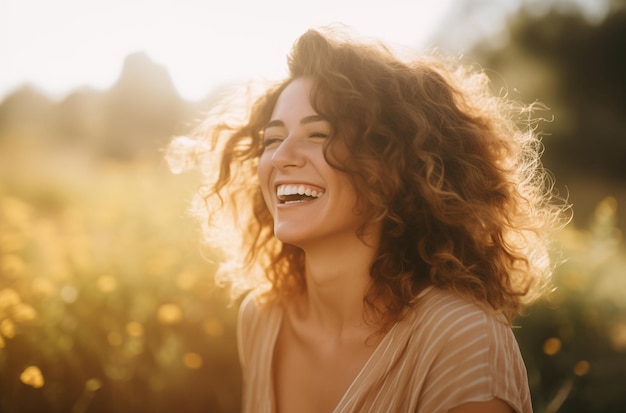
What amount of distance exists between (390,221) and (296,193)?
39 cm

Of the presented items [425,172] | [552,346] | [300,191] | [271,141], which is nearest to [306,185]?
[300,191]

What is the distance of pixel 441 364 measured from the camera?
69.4 inches

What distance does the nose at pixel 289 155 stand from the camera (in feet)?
6.52

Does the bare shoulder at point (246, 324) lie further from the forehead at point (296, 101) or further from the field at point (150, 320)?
the forehead at point (296, 101)

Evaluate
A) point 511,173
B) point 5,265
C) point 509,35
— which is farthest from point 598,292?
point 509,35

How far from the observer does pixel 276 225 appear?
2.04 meters

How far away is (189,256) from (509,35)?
1145 cm

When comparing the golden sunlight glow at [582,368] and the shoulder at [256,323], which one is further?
the golden sunlight glow at [582,368]

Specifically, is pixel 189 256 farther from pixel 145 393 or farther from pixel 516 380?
pixel 516 380

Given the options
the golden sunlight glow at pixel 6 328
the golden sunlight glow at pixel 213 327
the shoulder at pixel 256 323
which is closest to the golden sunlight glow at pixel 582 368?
the shoulder at pixel 256 323

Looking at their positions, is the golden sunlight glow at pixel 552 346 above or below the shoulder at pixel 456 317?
below

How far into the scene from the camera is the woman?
190cm

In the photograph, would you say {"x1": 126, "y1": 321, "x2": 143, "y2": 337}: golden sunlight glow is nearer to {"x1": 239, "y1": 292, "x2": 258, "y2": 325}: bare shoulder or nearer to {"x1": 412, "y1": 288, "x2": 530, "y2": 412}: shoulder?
{"x1": 239, "y1": 292, "x2": 258, "y2": 325}: bare shoulder

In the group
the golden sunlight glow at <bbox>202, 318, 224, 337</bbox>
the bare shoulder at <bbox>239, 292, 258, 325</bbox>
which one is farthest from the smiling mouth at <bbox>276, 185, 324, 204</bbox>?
the golden sunlight glow at <bbox>202, 318, 224, 337</bbox>
